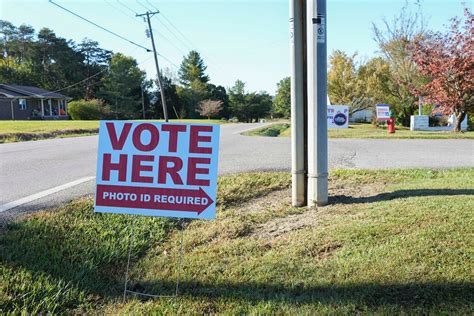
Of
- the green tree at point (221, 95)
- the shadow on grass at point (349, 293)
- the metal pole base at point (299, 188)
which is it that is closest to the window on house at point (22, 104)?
the green tree at point (221, 95)

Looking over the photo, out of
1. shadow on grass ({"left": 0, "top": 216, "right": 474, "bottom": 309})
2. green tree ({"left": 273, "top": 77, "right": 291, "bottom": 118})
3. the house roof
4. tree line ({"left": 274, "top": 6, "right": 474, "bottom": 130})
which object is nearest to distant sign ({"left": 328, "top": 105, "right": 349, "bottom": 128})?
tree line ({"left": 274, "top": 6, "right": 474, "bottom": 130})

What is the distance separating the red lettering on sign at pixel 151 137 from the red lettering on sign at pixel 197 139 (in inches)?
10.9

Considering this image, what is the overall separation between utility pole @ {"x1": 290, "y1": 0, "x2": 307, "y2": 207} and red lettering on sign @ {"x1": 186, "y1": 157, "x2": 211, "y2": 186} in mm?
Result: 2284

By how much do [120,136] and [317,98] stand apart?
2.69 m

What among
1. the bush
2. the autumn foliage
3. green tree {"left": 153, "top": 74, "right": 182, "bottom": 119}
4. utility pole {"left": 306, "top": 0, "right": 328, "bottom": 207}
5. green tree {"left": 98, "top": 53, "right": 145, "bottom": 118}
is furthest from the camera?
green tree {"left": 153, "top": 74, "right": 182, "bottom": 119}

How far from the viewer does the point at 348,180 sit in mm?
6605

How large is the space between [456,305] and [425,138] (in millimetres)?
15723

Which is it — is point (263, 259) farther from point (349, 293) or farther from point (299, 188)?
point (299, 188)

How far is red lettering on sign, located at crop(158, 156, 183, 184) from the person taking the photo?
3.14m

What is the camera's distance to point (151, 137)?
322 cm

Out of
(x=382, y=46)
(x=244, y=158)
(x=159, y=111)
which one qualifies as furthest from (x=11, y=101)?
(x=244, y=158)

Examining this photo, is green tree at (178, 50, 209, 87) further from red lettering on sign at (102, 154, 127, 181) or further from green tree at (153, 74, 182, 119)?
red lettering on sign at (102, 154, 127, 181)

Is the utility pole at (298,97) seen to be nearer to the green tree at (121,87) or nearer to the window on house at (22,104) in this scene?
the window on house at (22,104)

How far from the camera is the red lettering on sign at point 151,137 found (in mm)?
3207
